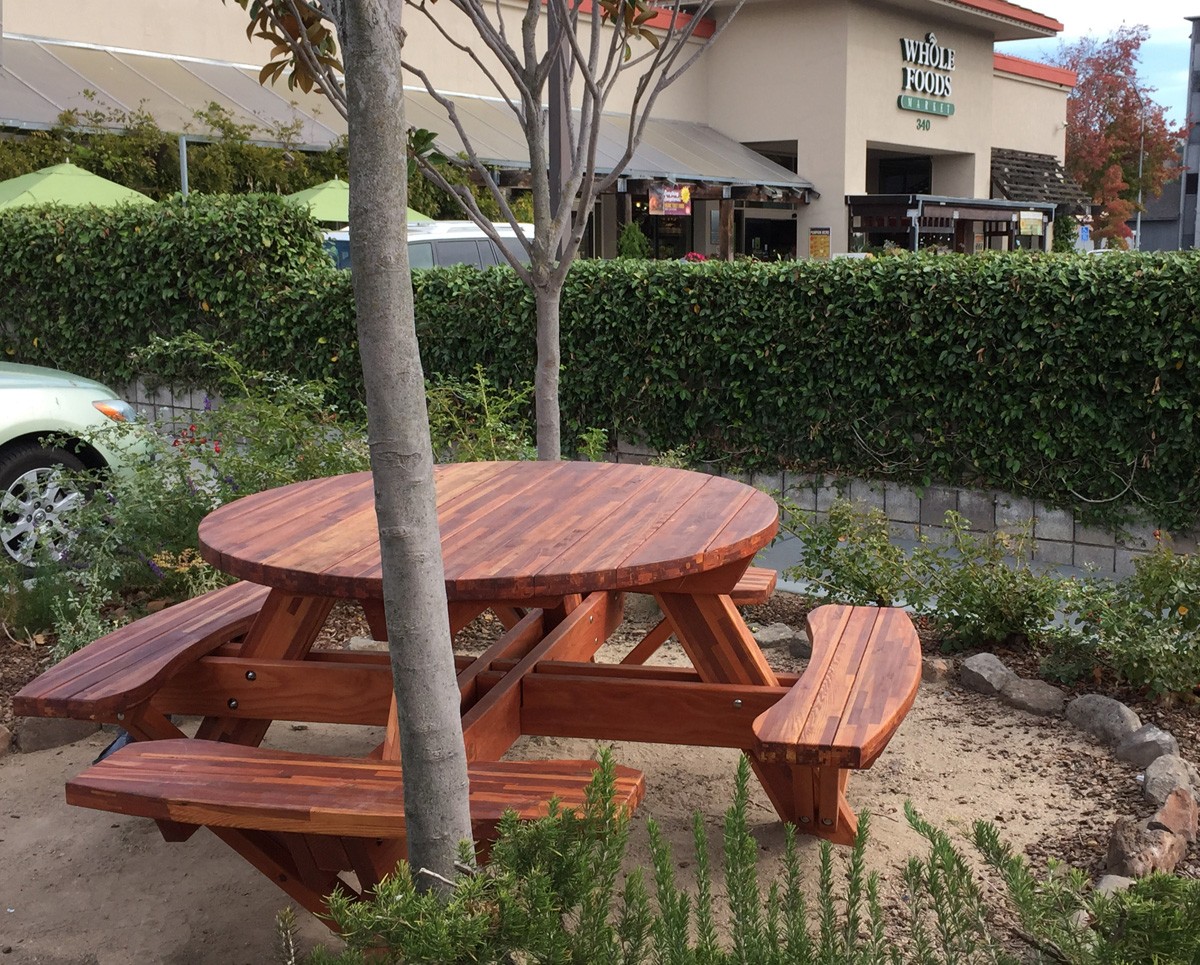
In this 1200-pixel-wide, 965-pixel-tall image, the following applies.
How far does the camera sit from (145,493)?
18.9 feet

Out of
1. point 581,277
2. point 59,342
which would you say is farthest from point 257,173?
point 581,277

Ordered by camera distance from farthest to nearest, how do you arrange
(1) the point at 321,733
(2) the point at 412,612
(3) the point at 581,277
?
(3) the point at 581,277
(1) the point at 321,733
(2) the point at 412,612

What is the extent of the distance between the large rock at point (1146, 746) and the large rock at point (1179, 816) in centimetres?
45

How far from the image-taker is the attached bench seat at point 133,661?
3.22 meters

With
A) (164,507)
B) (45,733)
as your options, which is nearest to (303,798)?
(45,733)

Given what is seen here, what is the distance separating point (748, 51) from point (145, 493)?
2474 centimetres

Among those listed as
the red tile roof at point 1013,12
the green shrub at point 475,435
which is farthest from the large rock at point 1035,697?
the red tile roof at point 1013,12

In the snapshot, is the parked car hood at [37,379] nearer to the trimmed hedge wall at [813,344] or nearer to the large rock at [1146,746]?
the trimmed hedge wall at [813,344]

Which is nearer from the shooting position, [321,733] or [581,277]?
[321,733]

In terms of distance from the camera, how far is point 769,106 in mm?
27891

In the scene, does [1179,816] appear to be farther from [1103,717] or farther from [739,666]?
[739,666]

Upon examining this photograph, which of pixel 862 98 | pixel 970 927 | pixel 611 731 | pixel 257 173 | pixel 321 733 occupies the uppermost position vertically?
pixel 862 98

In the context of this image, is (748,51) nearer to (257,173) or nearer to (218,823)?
(257,173)

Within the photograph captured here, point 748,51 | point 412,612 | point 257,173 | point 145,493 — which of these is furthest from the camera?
point 748,51
